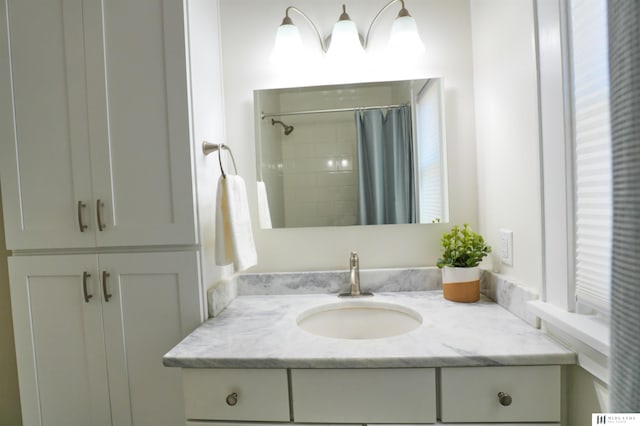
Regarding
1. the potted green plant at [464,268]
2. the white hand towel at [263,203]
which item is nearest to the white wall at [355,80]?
the white hand towel at [263,203]

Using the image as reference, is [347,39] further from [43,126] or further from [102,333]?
[102,333]

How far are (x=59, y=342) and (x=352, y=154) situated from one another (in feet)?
4.33

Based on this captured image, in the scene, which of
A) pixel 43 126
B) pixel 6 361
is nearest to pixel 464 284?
pixel 43 126

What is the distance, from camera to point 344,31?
1.39 m

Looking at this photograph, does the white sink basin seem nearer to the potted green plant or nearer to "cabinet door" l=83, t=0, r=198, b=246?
the potted green plant

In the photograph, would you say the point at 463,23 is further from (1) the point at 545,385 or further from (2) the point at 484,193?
(1) the point at 545,385

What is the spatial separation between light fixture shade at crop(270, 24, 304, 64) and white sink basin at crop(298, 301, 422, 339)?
1033mm

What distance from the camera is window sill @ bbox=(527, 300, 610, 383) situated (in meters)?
0.74

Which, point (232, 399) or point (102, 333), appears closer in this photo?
point (232, 399)

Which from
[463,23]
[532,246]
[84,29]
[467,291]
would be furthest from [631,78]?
[84,29]

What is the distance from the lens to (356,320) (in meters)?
1.34

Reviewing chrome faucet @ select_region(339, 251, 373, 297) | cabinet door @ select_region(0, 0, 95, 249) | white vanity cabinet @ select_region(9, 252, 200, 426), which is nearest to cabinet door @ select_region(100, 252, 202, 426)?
white vanity cabinet @ select_region(9, 252, 200, 426)

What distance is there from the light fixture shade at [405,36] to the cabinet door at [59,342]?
142 centimetres

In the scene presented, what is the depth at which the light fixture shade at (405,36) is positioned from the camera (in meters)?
1.37
